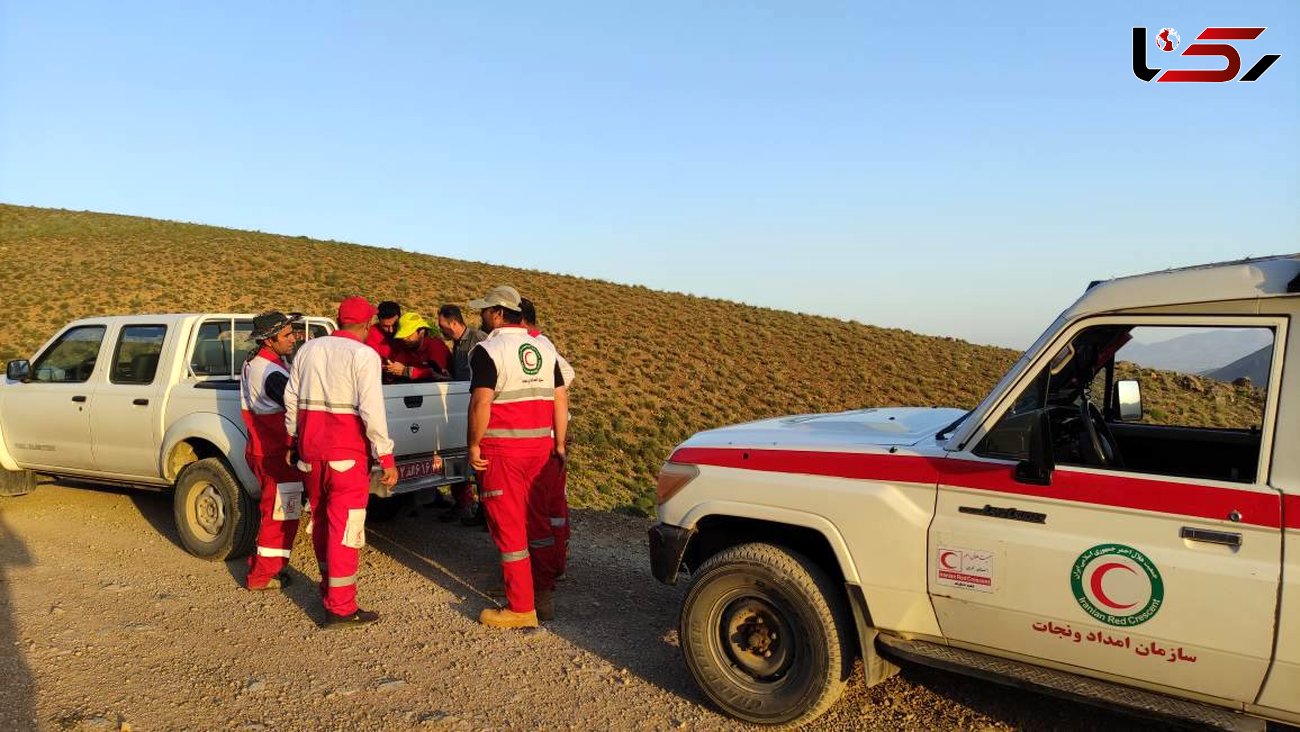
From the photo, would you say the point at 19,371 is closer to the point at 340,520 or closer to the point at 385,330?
the point at 385,330

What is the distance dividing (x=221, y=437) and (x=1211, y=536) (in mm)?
6185

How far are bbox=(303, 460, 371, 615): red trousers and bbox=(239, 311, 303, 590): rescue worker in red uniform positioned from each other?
0.70 m

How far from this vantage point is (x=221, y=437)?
249 inches

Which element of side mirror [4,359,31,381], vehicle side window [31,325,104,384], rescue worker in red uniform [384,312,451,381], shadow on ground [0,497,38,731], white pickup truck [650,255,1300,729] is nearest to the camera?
white pickup truck [650,255,1300,729]

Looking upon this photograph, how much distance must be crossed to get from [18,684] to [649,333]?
89.1 ft

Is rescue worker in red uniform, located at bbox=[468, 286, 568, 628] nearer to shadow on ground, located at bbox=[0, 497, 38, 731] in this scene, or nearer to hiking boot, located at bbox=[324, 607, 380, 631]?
hiking boot, located at bbox=[324, 607, 380, 631]

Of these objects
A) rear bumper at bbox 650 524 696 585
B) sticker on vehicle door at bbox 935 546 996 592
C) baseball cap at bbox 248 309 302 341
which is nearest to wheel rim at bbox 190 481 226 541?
baseball cap at bbox 248 309 302 341

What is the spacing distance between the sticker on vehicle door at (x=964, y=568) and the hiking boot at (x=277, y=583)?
4.51 meters

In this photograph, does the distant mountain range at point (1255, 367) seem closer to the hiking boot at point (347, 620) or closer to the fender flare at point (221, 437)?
the hiking boot at point (347, 620)

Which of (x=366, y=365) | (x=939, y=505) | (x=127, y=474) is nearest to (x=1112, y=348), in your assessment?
(x=939, y=505)

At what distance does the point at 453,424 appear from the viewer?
21.9 ft

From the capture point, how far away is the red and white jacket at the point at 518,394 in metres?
5.06

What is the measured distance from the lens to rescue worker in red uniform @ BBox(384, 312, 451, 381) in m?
7.16

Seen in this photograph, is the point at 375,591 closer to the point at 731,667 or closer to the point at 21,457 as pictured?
the point at 731,667
